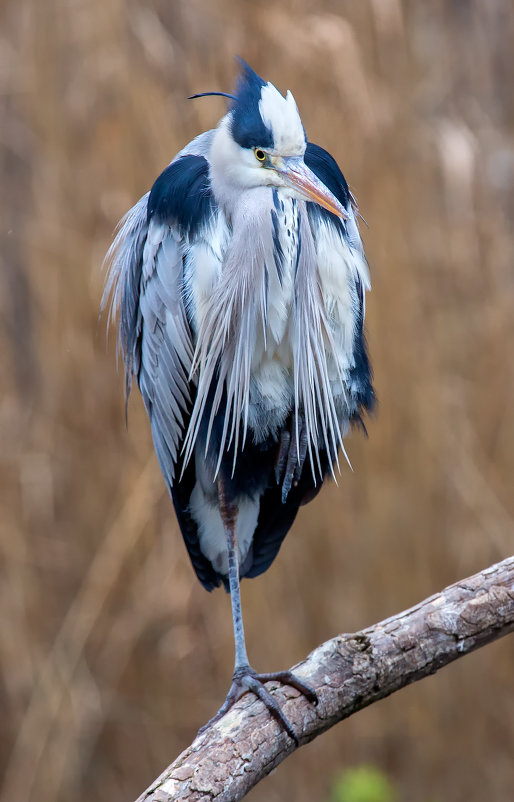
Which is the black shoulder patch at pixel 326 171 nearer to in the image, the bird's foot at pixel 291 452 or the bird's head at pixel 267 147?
the bird's head at pixel 267 147

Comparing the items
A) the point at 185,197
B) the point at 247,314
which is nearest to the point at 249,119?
the point at 185,197

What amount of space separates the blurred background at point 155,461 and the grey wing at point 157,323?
0.50 meters

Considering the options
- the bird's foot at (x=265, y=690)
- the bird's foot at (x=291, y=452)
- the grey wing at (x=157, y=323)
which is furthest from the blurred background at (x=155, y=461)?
the bird's foot at (x=265, y=690)

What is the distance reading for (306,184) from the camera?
1427mm

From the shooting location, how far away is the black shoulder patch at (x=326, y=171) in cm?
163

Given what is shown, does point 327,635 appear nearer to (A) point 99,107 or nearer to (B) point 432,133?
(B) point 432,133

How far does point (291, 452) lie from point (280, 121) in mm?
565

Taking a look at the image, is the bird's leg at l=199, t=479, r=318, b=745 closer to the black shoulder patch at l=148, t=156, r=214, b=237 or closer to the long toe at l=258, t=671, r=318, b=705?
the long toe at l=258, t=671, r=318, b=705

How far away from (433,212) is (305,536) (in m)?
0.88

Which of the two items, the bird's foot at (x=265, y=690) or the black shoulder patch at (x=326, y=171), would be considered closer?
the bird's foot at (x=265, y=690)

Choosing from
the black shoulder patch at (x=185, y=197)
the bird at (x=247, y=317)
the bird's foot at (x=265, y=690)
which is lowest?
the bird's foot at (x=265, y=690)

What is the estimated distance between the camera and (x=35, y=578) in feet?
7.66

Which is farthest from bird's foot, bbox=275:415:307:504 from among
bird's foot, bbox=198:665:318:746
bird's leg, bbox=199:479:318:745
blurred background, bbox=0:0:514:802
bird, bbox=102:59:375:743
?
blurred background, bbox=0:0:514:802

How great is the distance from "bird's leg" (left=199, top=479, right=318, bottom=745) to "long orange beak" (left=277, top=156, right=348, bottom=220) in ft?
1.85
